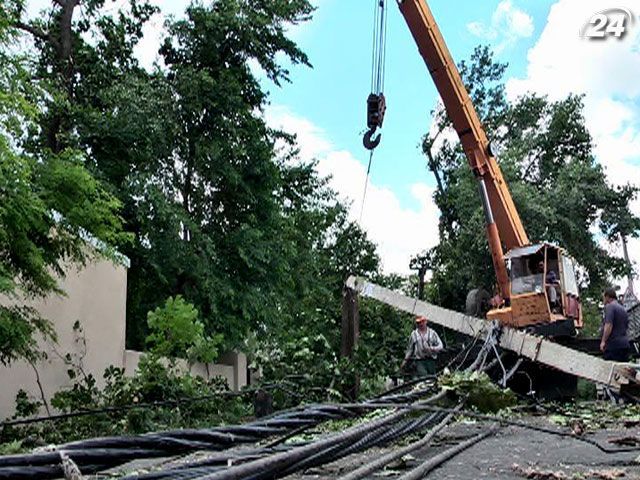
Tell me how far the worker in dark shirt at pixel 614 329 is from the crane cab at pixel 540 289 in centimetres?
137

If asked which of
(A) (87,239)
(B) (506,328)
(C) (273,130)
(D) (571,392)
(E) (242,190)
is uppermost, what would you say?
(C) (273,130)

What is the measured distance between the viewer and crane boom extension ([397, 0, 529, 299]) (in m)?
13.5

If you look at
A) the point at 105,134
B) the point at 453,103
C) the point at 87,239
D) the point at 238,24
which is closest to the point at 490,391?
the point at 87,239

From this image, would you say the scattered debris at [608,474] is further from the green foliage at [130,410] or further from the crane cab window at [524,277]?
the crane cab window at [524,277]

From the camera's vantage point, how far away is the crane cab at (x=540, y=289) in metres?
11.5

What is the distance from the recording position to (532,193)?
2494 cm

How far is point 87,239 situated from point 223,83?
9.61m

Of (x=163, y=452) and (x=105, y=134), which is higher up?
(x=105, y=134)

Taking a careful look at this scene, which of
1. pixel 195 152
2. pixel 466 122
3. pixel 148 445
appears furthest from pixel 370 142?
pixel 148 445

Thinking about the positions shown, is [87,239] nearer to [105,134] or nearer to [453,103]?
[105,134]

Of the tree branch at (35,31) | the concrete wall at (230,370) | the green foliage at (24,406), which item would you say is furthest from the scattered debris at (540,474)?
the tree branch at (35,31)

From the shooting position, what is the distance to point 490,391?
22.5 feet

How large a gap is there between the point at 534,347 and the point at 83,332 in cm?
665

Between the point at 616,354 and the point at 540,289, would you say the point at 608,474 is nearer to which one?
the point at 616,354
